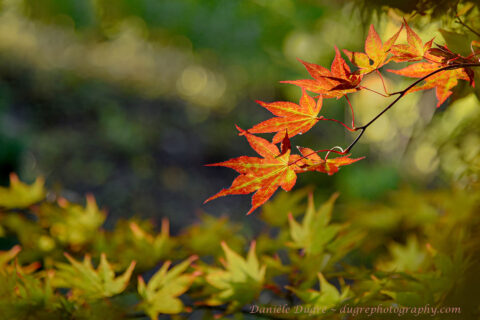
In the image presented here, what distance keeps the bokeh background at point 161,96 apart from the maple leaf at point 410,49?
985 mm

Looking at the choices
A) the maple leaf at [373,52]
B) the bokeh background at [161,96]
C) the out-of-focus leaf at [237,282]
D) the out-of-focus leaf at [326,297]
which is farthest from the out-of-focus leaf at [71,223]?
the bokeh background at [161,96]

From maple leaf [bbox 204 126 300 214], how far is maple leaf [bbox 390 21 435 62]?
0.12 m

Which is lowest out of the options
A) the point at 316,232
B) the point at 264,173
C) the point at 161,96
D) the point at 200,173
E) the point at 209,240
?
the point at 200,173

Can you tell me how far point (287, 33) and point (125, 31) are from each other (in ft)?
4.46

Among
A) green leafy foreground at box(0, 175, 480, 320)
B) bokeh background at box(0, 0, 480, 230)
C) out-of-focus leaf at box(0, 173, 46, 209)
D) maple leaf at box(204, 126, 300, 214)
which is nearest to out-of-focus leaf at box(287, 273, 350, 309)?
green leafy foreground at box(0, 175, 480, 320)

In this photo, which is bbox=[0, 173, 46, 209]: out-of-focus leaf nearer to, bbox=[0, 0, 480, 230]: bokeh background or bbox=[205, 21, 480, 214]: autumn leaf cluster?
bbox=[205, 21, 480, 214]: autumn leaf cluster

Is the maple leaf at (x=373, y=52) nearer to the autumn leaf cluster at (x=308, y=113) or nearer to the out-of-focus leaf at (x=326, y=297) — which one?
the autumn leaf cluster at (x=308, y=113)

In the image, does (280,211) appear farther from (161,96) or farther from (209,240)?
(161,96)

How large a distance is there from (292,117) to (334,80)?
1.8 inches

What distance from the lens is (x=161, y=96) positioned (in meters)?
2.55

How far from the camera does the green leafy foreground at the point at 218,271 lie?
36 centimetres

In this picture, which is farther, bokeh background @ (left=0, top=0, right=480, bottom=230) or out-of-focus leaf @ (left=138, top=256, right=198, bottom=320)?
bokeh background @ (left=0, top=0, right=480, bottom=230)

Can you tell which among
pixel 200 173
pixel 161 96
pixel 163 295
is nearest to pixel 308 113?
pixel 163 295

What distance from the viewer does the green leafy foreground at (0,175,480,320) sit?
355 millimetres
